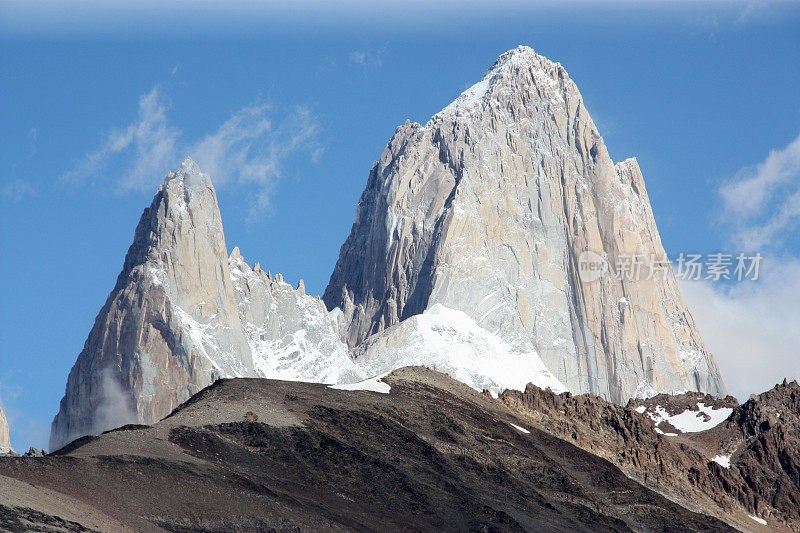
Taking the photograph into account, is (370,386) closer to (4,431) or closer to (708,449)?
(708,449)

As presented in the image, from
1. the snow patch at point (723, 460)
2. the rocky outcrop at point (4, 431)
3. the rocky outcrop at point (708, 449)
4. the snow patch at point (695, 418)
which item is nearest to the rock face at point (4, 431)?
the rocky outcrop at point (4, 431)

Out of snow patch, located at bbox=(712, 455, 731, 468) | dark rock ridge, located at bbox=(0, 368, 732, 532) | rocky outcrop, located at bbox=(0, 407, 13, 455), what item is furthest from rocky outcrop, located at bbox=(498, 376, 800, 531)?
rocky outcrop, located at bbox=(0, 407, 13, 455)

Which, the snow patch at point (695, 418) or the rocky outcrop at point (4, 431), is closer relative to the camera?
the snow patch at point (695, 418)

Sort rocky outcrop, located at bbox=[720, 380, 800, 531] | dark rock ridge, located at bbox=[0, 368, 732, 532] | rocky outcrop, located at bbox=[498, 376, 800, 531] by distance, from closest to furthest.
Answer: dark rock ridge, located at bbox=[0, 368, 732, 532] < rocky outcrop, located at bbox=[498, 376, 800, 531] < rocky outcrop, located at bbox=[720, 380, 800, 531]

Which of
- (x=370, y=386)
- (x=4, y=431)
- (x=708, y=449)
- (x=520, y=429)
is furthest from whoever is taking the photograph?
(x=4, y=431)

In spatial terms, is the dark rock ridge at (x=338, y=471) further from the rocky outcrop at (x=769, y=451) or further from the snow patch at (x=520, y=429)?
the rocky outcrop at (x=769, y=451)

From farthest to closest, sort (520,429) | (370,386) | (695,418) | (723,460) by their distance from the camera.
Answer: (695,418) < (723,460) < (520,429) < (370,386)

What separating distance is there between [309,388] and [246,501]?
27.7 meters

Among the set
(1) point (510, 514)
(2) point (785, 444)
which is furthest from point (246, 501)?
(2) point (785, 444)

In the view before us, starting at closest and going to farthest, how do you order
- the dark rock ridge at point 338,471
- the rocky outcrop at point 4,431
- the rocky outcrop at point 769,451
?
the dark rock ridge at point 338,471
the rocky outcrop at point 769,451
the rocky outcrop at point 4,431

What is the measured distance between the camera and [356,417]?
77250 millimetres

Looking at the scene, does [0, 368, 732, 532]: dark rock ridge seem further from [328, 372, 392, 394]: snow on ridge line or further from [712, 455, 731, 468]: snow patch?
[712, 455, 731, 468]: snow patch

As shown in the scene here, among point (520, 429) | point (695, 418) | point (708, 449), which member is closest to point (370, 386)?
point (520, 429)

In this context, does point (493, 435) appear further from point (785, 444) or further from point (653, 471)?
point (785, 444)
